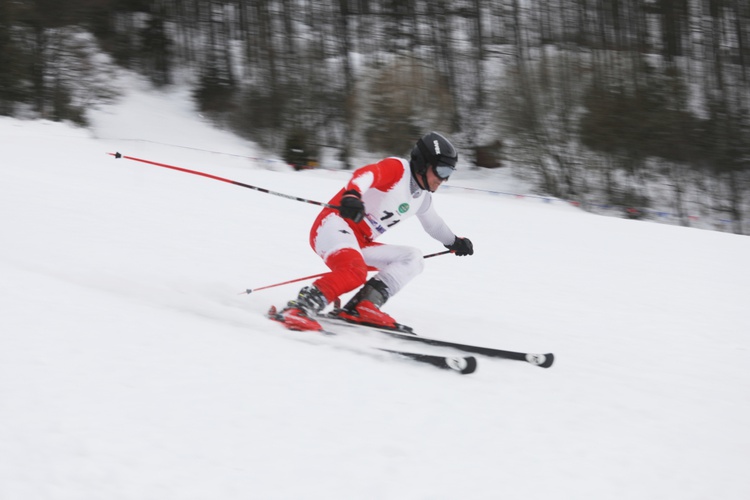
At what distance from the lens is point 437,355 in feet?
12.9

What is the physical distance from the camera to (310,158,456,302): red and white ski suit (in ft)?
14.2

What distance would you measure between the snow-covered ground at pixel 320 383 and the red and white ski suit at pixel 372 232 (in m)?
0.48

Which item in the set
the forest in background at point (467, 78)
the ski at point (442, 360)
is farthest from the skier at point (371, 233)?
the forest in background at point (467, 78)

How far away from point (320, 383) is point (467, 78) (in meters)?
24.9

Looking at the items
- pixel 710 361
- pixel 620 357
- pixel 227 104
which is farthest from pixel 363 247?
pixel 227 104

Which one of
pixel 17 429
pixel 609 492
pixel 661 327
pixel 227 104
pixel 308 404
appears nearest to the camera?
pixel 17 429

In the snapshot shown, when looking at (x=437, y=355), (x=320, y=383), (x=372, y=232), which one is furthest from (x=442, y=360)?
(x=372, y=232)

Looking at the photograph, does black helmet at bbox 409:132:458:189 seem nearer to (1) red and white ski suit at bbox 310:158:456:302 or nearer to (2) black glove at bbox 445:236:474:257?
(1) red and white ski suit at bbox 310:158:456:302

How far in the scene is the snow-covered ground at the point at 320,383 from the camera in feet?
8.25

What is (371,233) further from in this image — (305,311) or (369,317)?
(305,311)

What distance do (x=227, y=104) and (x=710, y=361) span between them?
2311 cm

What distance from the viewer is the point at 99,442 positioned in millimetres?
2473

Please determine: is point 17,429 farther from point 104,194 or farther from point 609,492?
point 104,194

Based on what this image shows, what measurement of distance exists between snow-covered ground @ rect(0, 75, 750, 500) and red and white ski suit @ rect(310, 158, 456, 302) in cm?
48
